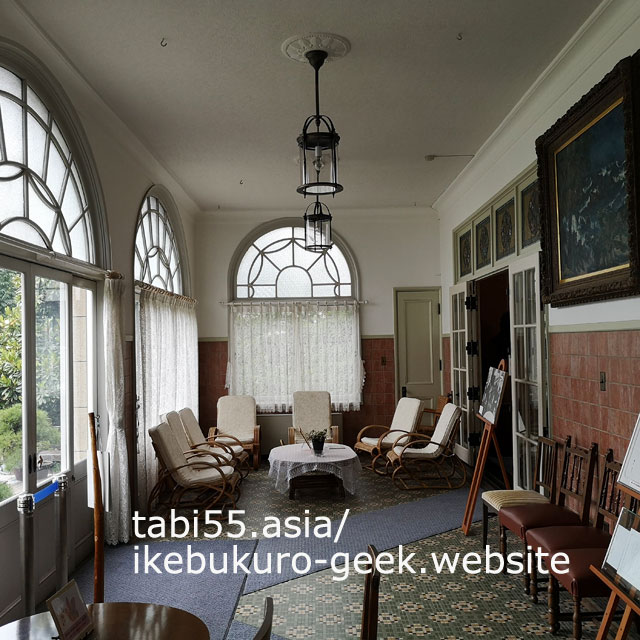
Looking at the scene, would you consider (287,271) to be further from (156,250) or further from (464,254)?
(464,254)

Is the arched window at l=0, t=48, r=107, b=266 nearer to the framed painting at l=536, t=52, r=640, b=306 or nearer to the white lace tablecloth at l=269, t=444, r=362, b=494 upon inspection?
the white lace tablecloth at l=269, t=444, r=362, b=494

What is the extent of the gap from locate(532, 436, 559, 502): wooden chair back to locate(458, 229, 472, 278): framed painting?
348 centimetres

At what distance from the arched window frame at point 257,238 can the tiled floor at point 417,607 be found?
5278 mm

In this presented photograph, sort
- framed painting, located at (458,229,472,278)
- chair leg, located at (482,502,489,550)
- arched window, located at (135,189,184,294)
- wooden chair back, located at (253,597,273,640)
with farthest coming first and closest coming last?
framed painting, located at (458,229,472,278)
arched window, located at (135,189,184,294)
chair leg, located at (482,502,489,550)
wooden chair back, located at (253,597,273,640)

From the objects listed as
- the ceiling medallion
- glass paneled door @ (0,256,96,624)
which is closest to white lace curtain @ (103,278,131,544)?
glass paneled door @ (0,256,96,624)

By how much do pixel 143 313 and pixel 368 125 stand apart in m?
2.94

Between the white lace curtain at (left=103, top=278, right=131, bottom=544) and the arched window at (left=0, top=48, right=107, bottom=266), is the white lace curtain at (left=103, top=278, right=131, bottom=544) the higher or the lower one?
the lower one

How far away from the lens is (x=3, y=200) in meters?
3.89

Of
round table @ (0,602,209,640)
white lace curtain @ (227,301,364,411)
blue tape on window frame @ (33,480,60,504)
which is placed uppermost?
white lace curtain @ (227,301,364,411)

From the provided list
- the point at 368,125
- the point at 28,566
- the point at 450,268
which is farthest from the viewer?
the point at 450,268

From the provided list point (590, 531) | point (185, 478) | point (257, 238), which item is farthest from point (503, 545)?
point (257, 238)

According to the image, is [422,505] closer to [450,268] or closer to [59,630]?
[450,268]

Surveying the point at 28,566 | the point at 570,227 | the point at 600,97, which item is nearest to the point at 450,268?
the point at 570,227

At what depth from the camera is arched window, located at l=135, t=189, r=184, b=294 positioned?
22.7ft
